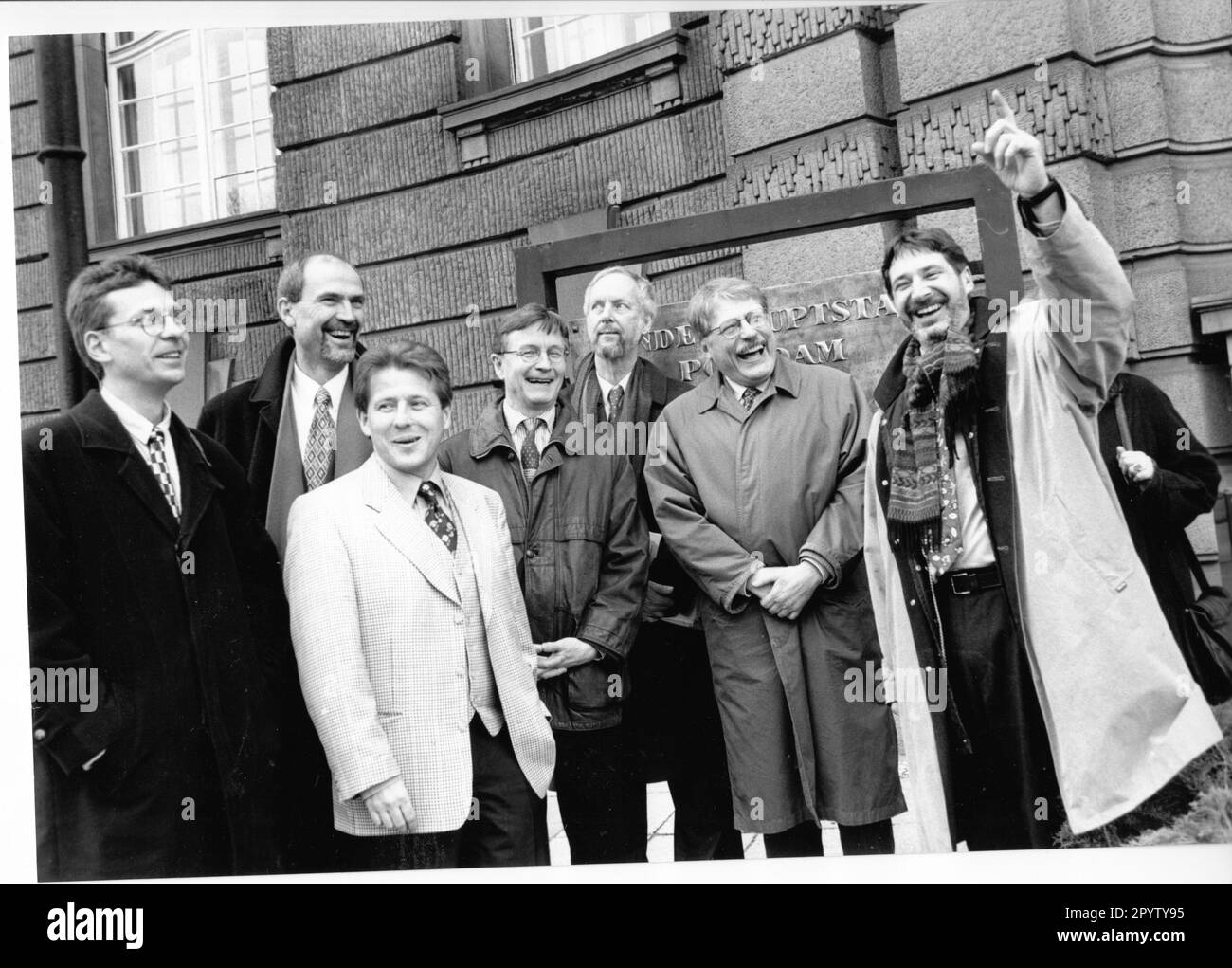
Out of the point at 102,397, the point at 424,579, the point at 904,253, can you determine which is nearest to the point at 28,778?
the point at 102,397

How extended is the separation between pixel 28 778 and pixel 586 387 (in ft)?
8.29

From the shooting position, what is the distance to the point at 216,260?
4980 millimetres

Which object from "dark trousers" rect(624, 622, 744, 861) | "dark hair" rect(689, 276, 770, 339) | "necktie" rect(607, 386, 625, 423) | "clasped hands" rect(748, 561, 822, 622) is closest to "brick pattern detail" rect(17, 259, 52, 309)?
"necktie" rect(607, 386, 625, 423)

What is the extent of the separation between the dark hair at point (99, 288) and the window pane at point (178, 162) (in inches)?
39.1

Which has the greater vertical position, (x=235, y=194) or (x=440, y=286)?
(x=235, y=194)

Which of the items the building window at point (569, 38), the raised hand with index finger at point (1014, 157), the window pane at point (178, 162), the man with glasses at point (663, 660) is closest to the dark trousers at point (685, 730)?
the man with glasses at point (663, 660)

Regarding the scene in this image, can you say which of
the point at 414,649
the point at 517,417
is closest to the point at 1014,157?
the point at 517,417

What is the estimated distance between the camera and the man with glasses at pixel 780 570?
4117mm

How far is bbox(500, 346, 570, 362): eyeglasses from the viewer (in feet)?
14.3

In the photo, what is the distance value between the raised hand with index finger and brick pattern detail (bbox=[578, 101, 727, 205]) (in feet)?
A: 3.87

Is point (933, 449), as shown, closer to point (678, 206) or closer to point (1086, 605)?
point (1086, 605)

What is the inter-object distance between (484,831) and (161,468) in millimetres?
1655

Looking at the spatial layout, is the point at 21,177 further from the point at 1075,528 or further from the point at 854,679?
the point at 1075,528

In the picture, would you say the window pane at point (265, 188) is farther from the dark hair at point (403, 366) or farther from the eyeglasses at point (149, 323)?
the dark hair at point (403, 366)
